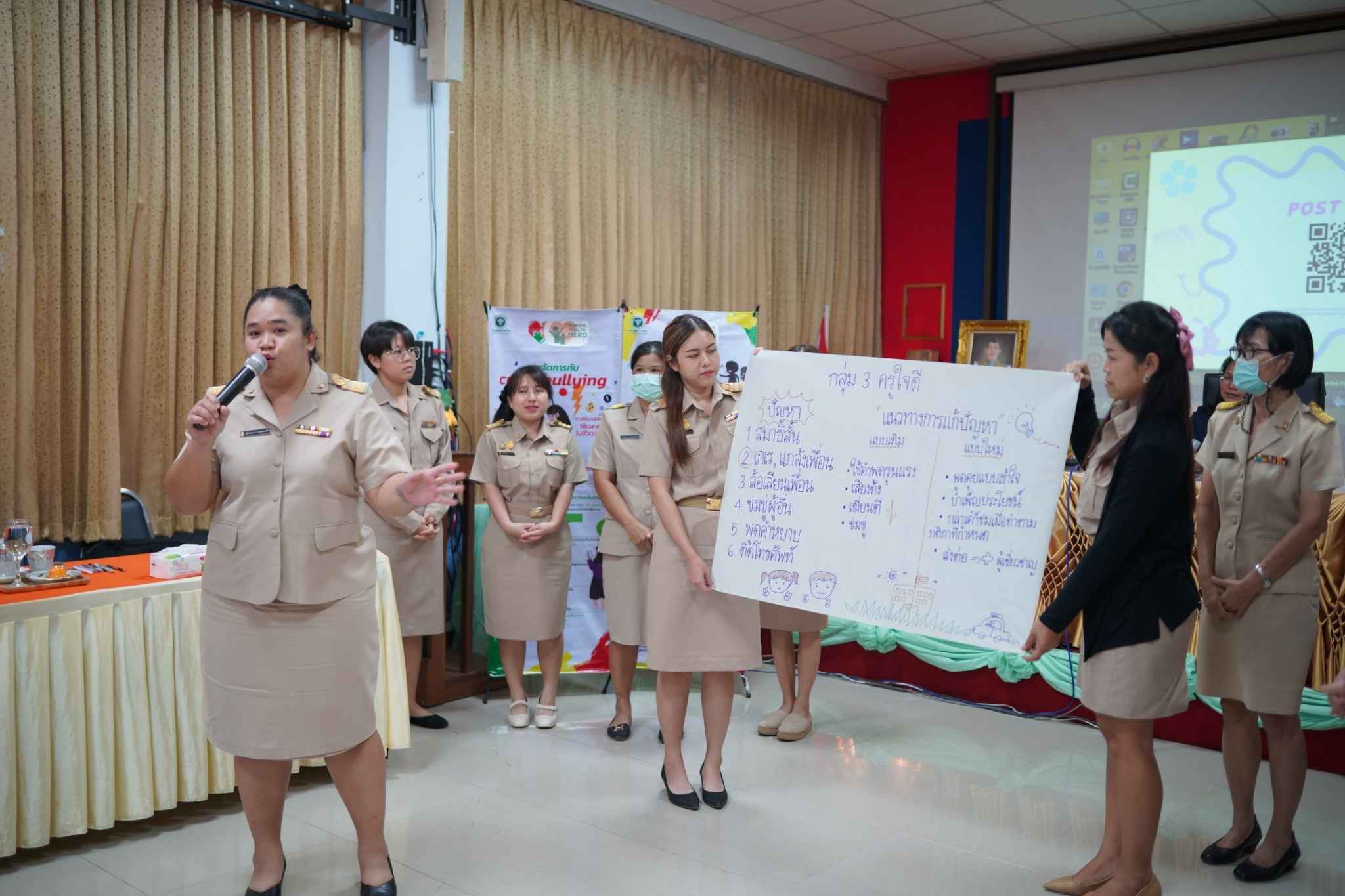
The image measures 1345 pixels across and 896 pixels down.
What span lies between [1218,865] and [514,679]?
2.59 meters

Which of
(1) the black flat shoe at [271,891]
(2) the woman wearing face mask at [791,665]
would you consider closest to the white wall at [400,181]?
(2) the woman wearing face mask at [791,665]

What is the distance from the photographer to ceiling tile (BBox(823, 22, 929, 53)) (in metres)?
6.43

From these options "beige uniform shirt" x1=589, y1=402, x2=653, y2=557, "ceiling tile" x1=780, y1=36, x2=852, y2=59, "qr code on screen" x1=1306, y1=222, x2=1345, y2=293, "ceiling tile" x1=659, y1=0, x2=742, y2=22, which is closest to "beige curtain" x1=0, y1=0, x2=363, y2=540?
"beige uniform shirt" x1=589, y1=402, x2=653, y2=557

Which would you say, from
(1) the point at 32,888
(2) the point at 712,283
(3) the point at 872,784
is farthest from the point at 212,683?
(2) the point at 712,283

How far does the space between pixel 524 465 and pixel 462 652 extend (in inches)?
40.1

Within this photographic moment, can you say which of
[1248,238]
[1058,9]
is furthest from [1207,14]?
[1248,238]

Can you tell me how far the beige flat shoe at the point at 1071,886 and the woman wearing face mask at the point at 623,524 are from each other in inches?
70.0

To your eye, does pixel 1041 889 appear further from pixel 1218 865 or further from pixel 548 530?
pixel 548 530

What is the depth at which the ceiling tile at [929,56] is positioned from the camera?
684 centimetres

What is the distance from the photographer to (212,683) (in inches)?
100

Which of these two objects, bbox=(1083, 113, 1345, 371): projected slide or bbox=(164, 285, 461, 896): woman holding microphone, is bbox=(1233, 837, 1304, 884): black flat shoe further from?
bbox=(1083, 113, 1345, 371): projected slide

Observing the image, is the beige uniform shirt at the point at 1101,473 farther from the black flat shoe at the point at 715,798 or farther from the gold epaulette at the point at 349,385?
the gold epaulette at the point at 349,385

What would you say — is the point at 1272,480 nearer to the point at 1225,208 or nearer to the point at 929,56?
the point at 1225,208

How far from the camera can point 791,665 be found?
14.3 ft
